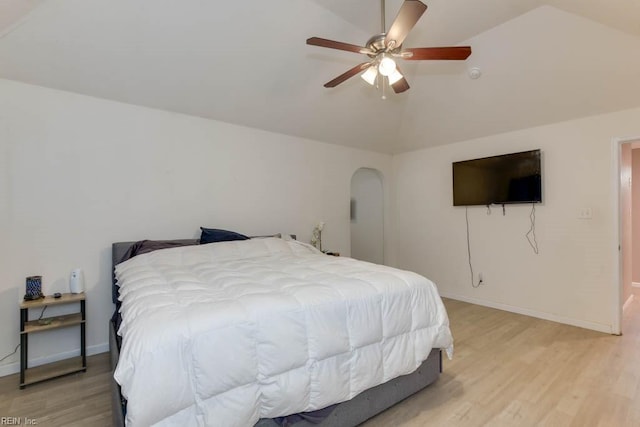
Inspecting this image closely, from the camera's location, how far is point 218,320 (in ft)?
4.22

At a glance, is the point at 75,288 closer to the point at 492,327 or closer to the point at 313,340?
the point at 313,340

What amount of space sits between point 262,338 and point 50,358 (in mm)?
2508

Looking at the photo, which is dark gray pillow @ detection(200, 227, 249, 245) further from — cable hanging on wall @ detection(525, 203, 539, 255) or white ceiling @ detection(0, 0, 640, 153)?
cable hanging on wall @ detection(525, 203, 539, 255)

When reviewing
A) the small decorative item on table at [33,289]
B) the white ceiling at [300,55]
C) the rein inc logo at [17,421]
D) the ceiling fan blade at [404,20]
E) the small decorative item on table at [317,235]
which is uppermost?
the white ceiling at [300,55]

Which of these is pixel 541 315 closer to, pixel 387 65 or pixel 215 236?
pixel 387 65

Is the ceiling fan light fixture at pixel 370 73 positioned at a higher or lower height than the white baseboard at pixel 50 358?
higher

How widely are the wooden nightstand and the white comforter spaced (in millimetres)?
826

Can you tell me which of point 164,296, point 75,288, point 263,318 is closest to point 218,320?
point 263,318

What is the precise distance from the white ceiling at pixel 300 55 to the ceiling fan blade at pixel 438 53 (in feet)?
3.13

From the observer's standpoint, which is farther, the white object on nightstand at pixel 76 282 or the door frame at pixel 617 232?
the door frame at pixel 617 232

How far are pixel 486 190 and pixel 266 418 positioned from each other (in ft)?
12.3

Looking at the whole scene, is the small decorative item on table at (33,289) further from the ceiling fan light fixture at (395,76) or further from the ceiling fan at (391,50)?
the ceiling fan light fixture at (395,76)

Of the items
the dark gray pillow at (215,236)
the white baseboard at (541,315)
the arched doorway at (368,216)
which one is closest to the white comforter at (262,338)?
the dark gray pillow at (215,236)

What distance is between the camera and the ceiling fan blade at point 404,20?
5.31 feet
